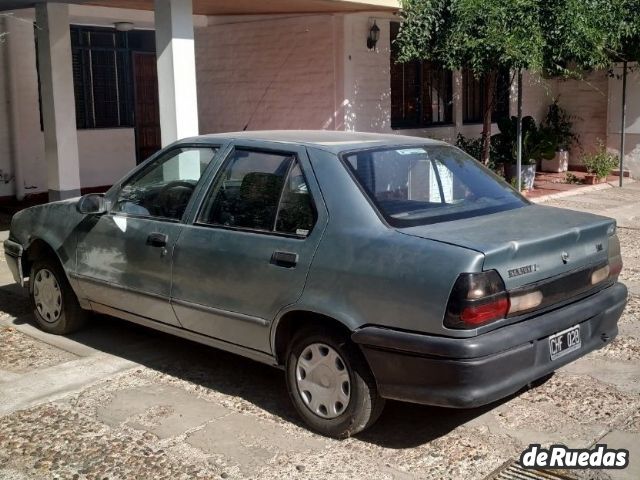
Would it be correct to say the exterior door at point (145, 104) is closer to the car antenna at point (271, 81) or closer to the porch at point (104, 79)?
the porch at point (104, 79)

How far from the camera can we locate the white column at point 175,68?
28.0 feet

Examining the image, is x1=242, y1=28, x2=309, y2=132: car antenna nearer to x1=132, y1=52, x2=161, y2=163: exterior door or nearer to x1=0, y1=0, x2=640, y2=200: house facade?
x1=0, y1=0, x2=640, y2=200: house facade

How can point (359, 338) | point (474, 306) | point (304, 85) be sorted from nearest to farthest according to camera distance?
1. point (474, 306)
2. point (359, 338)
3. point (304, 85)

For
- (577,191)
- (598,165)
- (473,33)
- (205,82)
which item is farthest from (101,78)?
(598,165)

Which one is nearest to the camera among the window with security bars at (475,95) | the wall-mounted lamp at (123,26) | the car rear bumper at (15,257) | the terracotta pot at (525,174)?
the car rear bumper at (15,257)

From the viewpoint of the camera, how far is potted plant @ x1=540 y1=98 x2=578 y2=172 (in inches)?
657

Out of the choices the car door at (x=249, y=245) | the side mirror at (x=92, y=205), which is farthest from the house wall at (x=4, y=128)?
the car door at (x=249, y=245)

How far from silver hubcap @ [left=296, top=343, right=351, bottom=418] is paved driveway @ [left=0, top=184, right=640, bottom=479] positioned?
0.60 feet

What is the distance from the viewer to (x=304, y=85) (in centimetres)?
1252

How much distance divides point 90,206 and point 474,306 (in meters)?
2.87

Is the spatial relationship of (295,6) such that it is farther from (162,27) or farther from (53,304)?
(53,304)

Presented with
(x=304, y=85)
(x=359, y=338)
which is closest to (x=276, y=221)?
(x=359, y=338)
